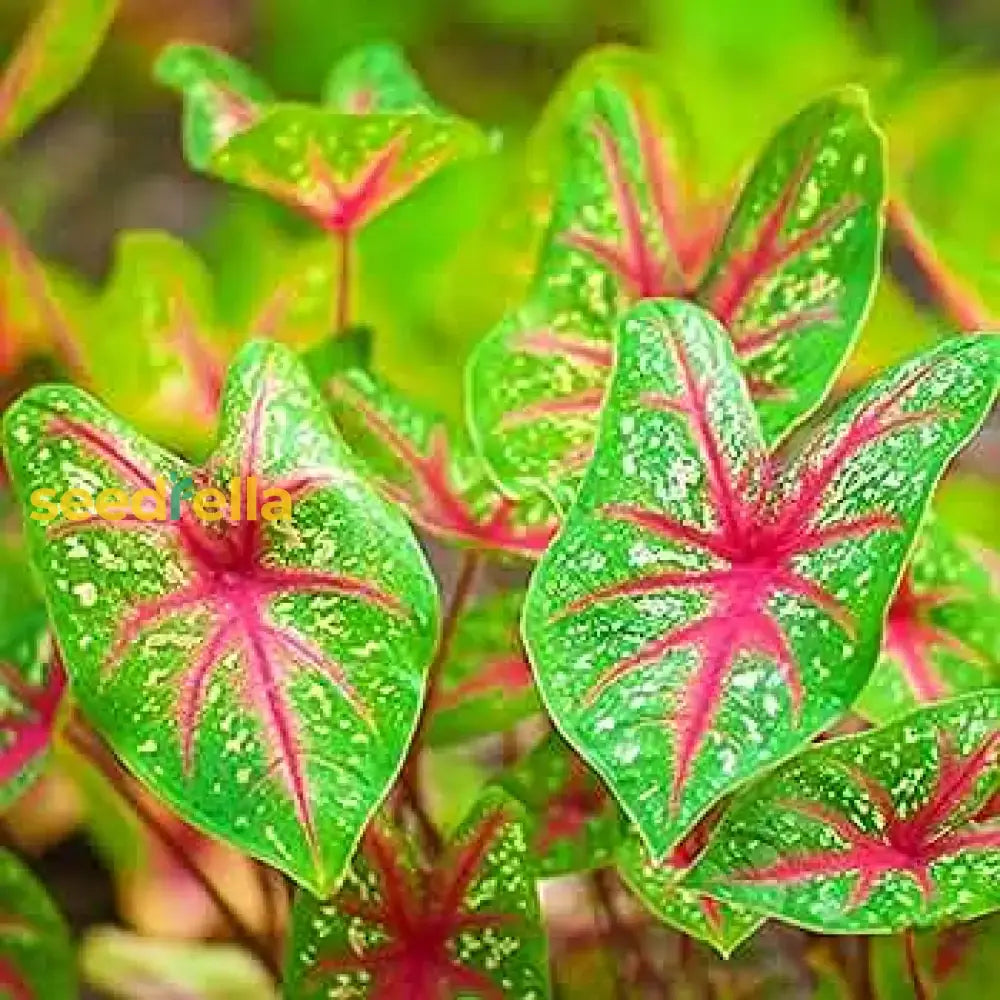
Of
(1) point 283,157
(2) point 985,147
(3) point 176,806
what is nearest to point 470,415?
(1) point 283,157

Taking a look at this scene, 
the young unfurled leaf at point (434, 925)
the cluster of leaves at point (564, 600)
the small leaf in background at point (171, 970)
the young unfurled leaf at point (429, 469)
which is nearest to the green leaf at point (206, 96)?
the cluster of leaves at point (564, 600)

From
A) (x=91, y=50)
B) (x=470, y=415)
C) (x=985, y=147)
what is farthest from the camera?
(x=985, y=147)

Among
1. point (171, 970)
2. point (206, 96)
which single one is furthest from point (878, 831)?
point (171, 970)

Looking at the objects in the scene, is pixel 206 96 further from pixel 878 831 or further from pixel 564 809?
pixel 878 831

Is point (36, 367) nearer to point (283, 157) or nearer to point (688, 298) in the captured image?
point (283, 157)

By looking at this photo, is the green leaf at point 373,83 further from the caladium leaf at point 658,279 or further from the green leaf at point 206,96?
the caladium leaf at point 658,279

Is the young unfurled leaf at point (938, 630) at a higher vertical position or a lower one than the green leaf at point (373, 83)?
lower

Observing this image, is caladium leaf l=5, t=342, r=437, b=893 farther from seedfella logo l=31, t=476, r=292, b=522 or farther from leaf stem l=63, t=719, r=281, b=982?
leaf stem l=63, t=719, r=281, b=982
